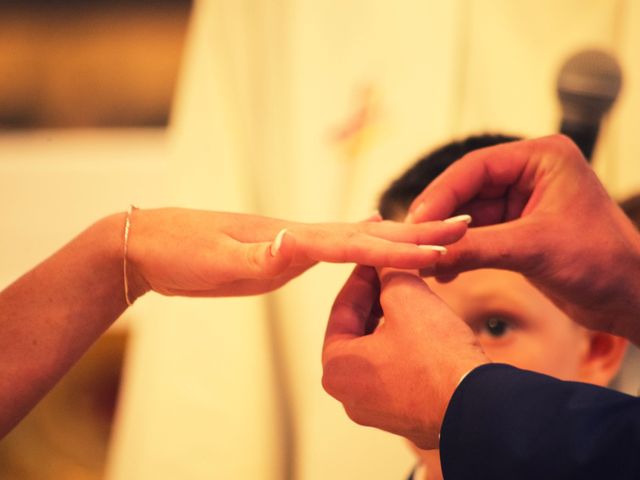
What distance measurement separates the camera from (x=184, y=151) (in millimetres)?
1216

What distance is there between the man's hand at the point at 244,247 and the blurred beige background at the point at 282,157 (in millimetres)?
387

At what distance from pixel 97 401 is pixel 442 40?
0.86 m

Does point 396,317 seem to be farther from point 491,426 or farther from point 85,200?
point 85,200

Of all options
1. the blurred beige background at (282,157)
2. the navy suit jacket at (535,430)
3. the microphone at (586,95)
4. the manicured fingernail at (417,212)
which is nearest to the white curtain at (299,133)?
the blurred beige background at (282,157)

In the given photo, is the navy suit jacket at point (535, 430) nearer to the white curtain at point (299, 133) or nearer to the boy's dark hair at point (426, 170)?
the boy's dark hair at point (426, 170)

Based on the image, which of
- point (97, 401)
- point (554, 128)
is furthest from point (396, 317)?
point (97, 401)

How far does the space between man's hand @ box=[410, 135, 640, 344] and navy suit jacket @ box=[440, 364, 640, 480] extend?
0.58 ft

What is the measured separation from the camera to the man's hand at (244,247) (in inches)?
24.0

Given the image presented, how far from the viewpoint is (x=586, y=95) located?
3.20 feet

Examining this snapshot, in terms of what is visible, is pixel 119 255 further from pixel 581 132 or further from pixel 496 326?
Result: pixel 581 132

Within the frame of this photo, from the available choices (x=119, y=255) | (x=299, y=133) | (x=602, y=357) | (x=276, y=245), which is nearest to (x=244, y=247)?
(x=276, y=245)

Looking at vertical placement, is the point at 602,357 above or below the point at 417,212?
below

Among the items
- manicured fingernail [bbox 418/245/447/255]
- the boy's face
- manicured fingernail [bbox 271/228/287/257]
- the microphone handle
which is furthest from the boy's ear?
manicured fingernail [bbox 271/228/287/257]

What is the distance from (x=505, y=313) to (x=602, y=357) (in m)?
0.17
